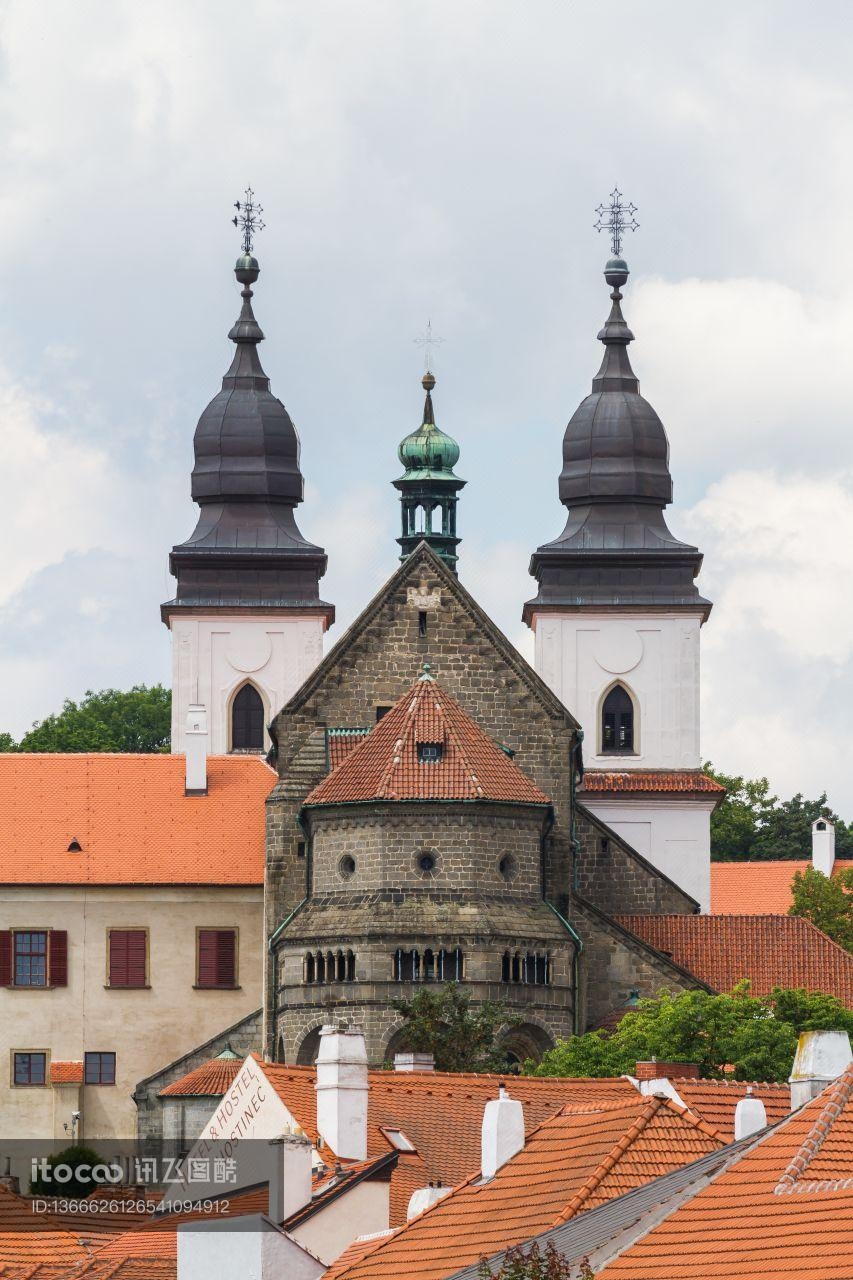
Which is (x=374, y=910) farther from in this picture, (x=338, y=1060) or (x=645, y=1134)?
(x=645, y=1134)

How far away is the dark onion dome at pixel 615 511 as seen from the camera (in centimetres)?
10431

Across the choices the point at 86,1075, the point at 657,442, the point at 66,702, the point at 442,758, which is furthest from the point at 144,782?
the point at 66,702

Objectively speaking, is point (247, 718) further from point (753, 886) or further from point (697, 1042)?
point (697, 1042)

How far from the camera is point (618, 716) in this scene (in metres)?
104

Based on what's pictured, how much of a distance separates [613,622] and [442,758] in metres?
26.3

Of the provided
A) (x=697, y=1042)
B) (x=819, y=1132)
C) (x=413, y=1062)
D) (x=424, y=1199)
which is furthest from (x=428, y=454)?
(x=819, y=1132)

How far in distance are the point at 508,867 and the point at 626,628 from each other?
87.0 ft

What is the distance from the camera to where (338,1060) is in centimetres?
4500

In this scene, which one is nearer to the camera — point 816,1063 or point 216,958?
point 816,1063

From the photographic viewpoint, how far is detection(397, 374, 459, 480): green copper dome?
10050cm

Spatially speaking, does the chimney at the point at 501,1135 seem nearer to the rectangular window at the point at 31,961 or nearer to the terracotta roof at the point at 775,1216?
the terracotta roof at the point at 775,1216

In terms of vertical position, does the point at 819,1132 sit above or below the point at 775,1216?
above

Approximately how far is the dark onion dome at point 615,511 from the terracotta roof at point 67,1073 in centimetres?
2433

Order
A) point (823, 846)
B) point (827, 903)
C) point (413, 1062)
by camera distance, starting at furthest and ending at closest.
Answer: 1. point (823, 846)
2. point (827, 903)
3. point (413, 1062)
